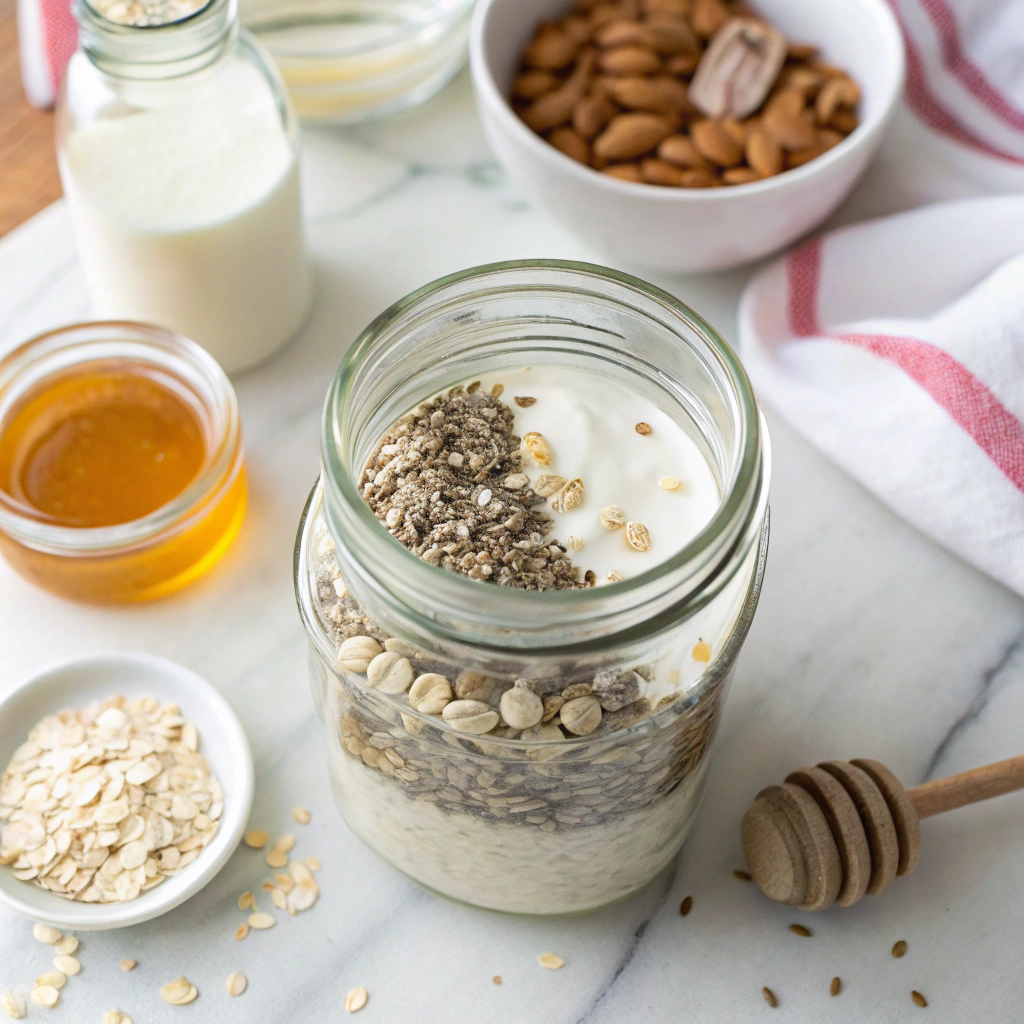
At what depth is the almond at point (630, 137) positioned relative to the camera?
0.94 meters

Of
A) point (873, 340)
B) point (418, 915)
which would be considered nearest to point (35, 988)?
point (418, 915)

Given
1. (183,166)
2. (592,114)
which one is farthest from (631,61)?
(183,166)

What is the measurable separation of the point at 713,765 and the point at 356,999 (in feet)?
0.90

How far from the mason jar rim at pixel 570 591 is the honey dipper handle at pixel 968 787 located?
28cm

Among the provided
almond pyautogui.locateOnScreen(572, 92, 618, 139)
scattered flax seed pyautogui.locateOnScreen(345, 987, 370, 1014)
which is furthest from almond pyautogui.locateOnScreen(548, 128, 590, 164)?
scattered flax seed pyautogui.locateOnScreen(345, 987, 370, 1014)

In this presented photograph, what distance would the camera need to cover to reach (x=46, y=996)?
72 cm

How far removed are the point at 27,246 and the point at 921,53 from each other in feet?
2.57

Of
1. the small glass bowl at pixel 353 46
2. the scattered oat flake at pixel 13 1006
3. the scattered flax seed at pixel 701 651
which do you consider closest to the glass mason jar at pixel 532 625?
the scattered flax seed at pixel 701 651

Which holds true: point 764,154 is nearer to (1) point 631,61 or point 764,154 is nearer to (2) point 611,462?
(1) point 631,61

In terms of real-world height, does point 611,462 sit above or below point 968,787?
above

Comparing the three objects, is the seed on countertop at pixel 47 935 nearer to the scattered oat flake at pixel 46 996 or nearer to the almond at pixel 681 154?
the scattered oat flake at pixel 46 996

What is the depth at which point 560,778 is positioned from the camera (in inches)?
23.3

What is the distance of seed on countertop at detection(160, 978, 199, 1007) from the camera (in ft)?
2.38

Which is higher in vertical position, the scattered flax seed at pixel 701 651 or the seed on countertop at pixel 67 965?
the scattered flax seed at pixel 701 651
